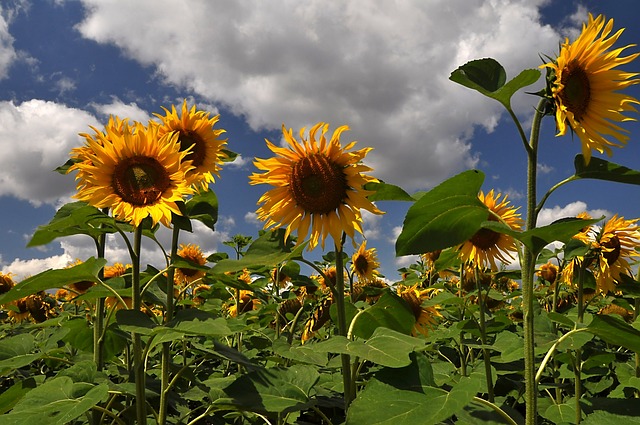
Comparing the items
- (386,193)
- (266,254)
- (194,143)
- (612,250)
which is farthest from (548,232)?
(612,250)


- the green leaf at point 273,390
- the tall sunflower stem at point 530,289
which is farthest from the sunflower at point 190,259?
the tall sunflower stem at point 530,289

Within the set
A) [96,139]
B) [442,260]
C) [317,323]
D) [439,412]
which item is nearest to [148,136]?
[96,139]

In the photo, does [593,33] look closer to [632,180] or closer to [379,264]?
[632,180]

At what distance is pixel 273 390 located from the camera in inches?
78.0

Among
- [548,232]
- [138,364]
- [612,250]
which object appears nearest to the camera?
[548,232]

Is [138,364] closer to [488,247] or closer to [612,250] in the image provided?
[488,247]

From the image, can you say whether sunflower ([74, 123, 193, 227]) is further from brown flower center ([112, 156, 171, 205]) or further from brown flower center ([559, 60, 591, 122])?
brown flower center ([559, 60, 591, 122])

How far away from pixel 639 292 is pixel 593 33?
1.84 m

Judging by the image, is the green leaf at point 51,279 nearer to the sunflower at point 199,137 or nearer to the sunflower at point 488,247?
the sunflower at point 199,137

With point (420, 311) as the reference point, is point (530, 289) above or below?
below

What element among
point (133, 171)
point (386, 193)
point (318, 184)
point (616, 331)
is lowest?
point (616, 331)

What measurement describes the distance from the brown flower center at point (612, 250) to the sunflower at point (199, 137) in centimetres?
277

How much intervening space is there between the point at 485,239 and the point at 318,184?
1486 millimetres

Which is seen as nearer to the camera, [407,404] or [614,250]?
[407,404]
